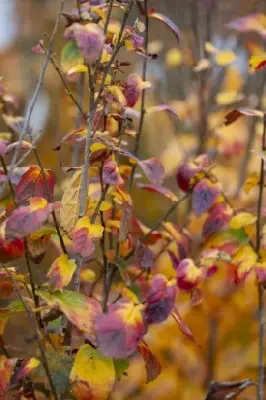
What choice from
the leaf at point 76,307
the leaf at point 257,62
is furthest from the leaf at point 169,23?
the leaf at point 76,307

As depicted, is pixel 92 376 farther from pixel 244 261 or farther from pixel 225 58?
pixel 225 58

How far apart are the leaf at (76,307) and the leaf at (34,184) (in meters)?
0.18

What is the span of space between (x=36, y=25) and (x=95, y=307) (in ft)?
13.4

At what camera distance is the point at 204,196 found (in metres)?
1.26

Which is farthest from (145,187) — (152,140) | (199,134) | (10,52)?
(10,52)

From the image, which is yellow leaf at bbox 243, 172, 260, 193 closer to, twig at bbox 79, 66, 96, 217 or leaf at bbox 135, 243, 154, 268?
leaf at bbox 135, 243, 154, 268

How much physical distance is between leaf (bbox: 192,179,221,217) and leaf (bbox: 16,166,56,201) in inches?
11.0

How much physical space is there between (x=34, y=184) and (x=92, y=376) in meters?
0.33

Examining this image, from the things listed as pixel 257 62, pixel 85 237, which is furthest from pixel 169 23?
pixel 85 237

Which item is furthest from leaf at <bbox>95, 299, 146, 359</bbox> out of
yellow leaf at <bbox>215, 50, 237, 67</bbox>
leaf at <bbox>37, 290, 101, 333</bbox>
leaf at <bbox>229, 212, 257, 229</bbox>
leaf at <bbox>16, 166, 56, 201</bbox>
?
yellow leaf at <bbox>215, 50, 237, 67</bbox>

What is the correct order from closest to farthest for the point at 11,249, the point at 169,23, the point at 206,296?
the point at 11,249 → the point at 169,23 → the point at 206,296

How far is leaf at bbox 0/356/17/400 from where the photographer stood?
1.01 meters

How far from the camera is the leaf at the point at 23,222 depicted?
0.91m

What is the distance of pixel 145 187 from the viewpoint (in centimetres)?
137
